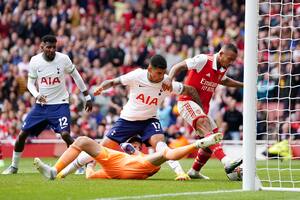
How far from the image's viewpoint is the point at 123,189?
12.8m

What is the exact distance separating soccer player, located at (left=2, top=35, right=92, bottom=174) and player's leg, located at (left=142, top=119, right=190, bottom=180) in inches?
81.7

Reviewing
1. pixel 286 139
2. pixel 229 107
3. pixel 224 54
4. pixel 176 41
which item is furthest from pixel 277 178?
pixel 176 41

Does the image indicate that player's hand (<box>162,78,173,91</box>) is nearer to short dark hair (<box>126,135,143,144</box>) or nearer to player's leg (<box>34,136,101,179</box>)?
short dark hair (<box>126,135,143,144</box>)

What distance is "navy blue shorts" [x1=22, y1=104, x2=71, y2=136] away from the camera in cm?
1708

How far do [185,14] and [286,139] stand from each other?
30.5 ft

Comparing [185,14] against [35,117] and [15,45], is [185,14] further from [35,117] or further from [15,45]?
[35,117]

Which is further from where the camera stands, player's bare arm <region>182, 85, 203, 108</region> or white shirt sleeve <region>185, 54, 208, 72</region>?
white shirt sleeve <region>185, 54, 208, 72</region>

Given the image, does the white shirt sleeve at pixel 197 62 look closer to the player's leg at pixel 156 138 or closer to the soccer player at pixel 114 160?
the player's leg at pixel 156 138

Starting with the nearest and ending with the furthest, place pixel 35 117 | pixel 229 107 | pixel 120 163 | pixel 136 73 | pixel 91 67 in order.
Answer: pixel 120 163 < pixel 136 73 < pixel 35 117 < pixel 229 107 < pixel 91 67

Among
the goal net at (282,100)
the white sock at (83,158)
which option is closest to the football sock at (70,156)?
the white sock at (83,158)

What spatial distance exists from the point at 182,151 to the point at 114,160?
1228 millimetres

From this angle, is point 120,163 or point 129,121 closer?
point 120,163

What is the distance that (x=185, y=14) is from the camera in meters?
32.3

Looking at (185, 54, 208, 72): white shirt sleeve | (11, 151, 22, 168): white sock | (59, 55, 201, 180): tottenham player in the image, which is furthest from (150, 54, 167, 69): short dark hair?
(11, 151, 22, 168): white sock
